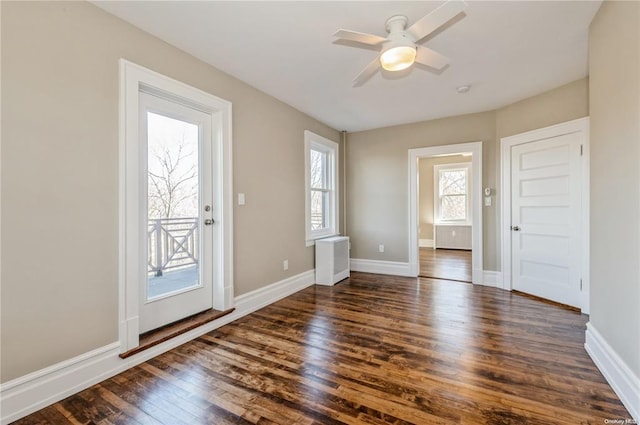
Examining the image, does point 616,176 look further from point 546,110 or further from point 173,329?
point 173,329

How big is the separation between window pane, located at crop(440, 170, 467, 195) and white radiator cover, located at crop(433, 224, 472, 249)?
928 millimetres

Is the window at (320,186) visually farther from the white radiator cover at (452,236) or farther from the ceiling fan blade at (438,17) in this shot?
the white radiator cover at (452,236)

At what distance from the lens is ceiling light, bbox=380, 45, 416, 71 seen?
1.96 m

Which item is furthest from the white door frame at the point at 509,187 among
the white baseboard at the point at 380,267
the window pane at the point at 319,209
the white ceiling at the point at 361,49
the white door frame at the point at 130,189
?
the white door frame at the point at 130,189

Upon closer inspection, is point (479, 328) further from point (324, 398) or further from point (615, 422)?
point (324, 398)

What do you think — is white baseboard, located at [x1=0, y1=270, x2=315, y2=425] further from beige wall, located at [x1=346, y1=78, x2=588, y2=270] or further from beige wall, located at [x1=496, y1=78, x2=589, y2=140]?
beige wall, located at [x1=496, y1=78, x2=589, y2=140]

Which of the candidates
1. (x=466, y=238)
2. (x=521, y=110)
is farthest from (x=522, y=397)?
(x=466, y=238)

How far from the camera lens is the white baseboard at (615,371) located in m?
1.52

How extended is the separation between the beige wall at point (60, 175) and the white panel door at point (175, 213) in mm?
295

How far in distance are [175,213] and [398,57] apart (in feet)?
7.24

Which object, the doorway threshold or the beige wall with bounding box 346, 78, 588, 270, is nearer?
the doorway threshold

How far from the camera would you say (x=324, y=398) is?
1.68 meters

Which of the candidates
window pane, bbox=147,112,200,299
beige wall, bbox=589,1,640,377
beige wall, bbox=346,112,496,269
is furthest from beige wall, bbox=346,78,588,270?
window pane, bbox=147,112,200,299

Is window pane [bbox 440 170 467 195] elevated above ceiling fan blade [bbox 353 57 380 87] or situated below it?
below
